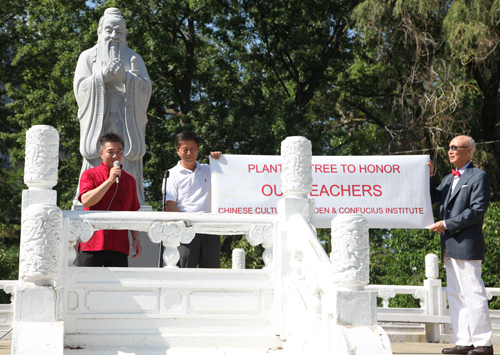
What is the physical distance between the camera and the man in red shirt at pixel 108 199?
4216 millimetres

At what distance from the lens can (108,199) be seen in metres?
4.45

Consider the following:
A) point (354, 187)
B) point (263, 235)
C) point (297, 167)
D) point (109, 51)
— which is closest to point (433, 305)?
point (354, 187)

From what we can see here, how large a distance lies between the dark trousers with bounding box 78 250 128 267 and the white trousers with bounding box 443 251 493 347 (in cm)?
277

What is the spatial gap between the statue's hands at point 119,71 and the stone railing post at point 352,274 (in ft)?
15.7

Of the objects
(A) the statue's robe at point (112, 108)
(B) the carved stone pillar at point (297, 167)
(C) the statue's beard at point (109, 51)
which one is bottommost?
(B) the carved stone pillar at point (297, 167)

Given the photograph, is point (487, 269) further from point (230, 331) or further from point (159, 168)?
point (159, 168)

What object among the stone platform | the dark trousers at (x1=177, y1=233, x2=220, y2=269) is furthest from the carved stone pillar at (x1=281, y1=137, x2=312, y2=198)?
the stone platform

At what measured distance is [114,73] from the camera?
7160mm

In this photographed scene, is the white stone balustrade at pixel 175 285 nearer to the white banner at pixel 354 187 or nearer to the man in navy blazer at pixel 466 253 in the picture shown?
the man in navy blazer at pixel 466 253

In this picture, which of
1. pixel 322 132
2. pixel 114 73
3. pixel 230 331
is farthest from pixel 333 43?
pixel 230 331

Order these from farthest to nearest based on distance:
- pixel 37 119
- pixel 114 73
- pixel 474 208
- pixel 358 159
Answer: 1. pixel 37 119
2. pixel 114 73
3. pixel 358 159
4. pixel 474 208

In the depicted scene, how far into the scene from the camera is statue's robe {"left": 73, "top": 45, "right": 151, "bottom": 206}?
720 cm

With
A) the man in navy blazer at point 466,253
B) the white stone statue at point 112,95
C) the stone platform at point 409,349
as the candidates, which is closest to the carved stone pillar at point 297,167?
the man in navy blazer at point 466,253

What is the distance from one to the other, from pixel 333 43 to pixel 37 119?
8.10 metres
